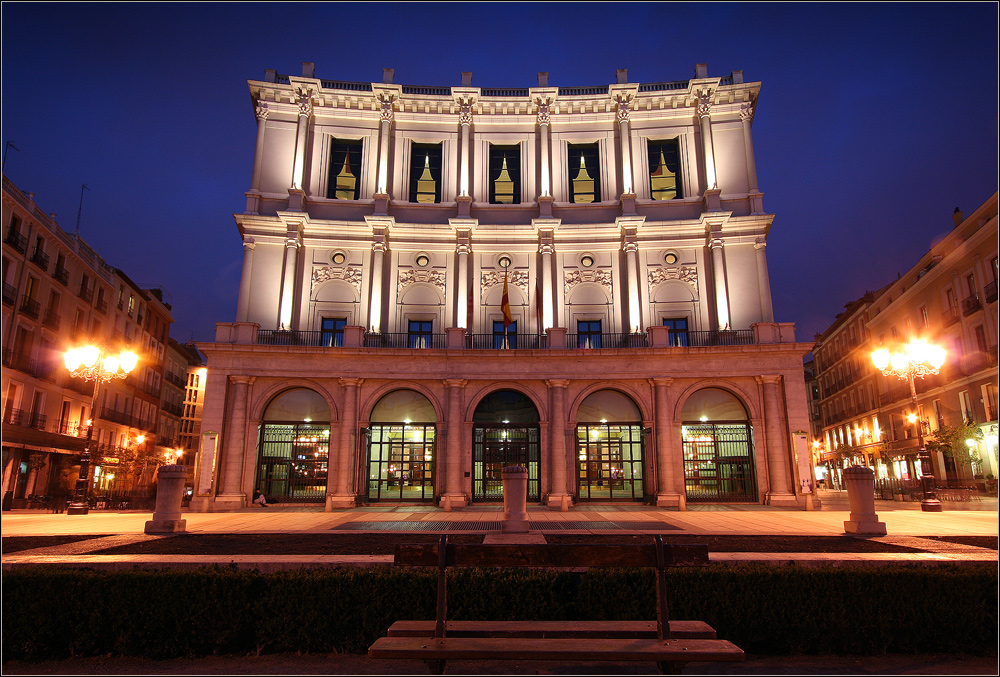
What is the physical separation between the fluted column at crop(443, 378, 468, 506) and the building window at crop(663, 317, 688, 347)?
36.9 ft

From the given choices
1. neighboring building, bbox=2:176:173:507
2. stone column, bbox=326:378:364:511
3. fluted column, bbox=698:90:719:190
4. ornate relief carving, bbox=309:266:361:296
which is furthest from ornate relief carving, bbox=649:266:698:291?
neighboring building, bbox=2:176:173:507

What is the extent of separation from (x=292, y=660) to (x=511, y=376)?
67.1ft

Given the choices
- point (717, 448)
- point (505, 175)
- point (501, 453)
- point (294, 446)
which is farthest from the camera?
point (505, 175)

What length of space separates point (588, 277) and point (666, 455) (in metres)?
10.3

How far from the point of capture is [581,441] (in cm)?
2755

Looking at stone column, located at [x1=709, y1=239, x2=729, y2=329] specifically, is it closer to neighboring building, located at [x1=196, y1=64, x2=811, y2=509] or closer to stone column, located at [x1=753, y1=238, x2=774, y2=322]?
neighboring building, located at [x1=196, y1=64, x2=811, y2=509]

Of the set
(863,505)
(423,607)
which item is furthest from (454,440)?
(423,607)

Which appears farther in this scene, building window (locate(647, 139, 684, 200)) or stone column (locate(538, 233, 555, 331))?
building window (locate(647, 139, 684, 200))

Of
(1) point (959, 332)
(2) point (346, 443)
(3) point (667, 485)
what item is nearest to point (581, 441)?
(3) point (667, 485)

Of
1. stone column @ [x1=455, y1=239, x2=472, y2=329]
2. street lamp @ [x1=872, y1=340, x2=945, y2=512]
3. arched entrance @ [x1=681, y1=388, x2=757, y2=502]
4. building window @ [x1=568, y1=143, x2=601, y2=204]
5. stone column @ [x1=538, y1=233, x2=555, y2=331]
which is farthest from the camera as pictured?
building window @ [x1=568, y1=143, x2=601, y2=204]

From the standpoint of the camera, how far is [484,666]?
20.2 ft

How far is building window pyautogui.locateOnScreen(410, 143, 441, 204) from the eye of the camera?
32.5 m

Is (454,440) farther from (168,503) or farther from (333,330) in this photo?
(168,503)

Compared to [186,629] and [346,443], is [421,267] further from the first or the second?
[186,629]
